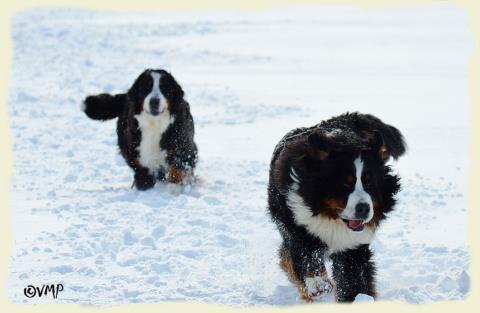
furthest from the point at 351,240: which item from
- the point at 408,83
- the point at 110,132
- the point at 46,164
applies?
the point at 408,83

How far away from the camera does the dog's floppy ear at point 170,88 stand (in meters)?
8.92

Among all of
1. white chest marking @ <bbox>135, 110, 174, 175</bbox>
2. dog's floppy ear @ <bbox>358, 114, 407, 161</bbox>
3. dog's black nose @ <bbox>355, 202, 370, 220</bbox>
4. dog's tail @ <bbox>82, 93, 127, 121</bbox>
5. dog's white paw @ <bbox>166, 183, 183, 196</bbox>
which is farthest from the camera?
dog's tail @ <bbox>82, 93, 127, 121</bbox>

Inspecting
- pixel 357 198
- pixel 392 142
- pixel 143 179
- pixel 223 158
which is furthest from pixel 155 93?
pixel 357 198

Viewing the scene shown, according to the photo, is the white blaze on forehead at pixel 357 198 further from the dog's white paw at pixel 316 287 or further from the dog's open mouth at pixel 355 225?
the dog's white paw at pixel 316 287

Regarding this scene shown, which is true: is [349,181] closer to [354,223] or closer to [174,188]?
[354,223]

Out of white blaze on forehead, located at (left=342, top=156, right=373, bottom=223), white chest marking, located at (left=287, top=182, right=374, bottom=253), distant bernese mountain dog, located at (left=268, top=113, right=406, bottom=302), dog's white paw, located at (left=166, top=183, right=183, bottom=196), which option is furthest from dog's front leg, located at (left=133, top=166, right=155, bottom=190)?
white blaze on forehead, located at (left=342, top=156, right=373, bottom=223)

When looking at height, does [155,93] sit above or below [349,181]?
above

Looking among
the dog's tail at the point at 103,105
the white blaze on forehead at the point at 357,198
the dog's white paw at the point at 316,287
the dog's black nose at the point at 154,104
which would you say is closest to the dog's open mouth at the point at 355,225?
the white blaze on forehead at the point at 357,198

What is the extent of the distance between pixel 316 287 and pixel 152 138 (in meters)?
4.30

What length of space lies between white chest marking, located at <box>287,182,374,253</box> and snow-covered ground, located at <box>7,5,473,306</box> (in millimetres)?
522

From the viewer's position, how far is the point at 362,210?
15.8ft

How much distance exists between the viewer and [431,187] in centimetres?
855

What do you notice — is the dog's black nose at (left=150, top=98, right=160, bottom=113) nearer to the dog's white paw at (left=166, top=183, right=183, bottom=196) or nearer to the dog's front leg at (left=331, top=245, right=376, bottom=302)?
the dog's white paw at (left=166, top=183, right=183, bottom=196)

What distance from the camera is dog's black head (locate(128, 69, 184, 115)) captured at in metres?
8.87
